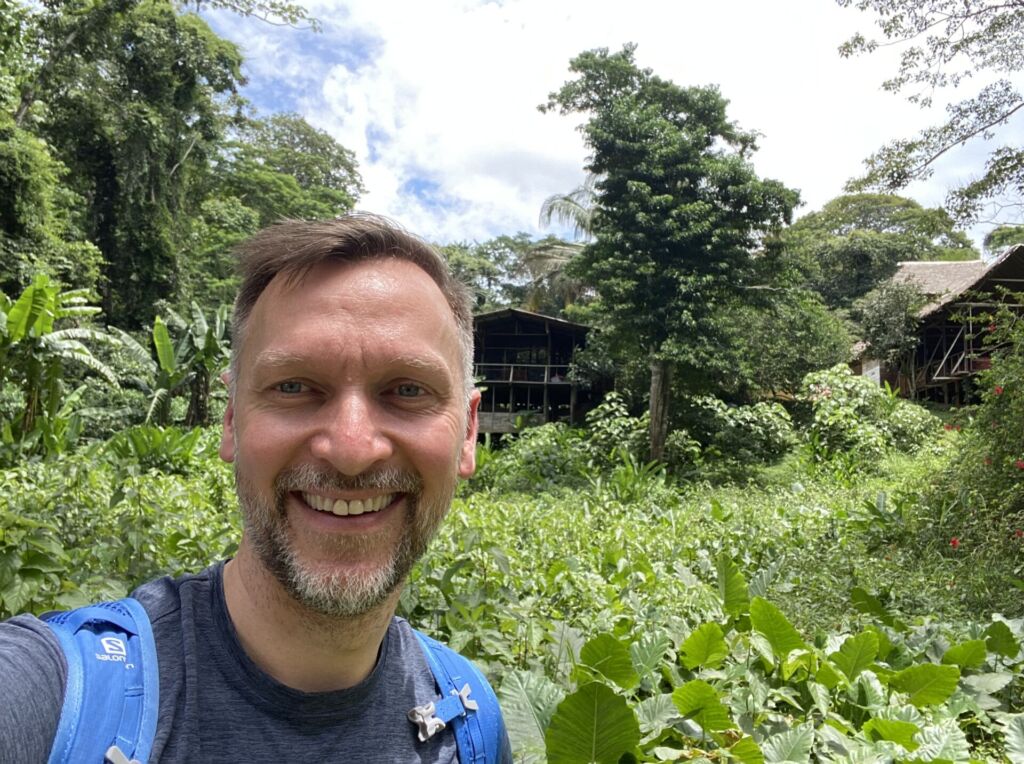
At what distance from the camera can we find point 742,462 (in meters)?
14.4

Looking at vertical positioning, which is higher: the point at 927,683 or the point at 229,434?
the point at 229,434

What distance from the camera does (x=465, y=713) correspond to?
3.75 feet

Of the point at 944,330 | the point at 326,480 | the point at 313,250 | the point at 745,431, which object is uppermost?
the point at 944,330

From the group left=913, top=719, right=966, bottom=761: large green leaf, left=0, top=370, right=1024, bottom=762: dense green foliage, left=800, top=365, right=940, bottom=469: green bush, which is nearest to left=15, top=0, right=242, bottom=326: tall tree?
left=0, top=370, right=1024, bottom=762: dense green foliage

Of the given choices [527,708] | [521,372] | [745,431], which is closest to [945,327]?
[745,431]

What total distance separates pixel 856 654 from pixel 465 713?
4.47 ft

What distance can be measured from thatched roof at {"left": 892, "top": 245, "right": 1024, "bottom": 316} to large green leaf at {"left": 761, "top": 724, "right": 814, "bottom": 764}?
2094 cm

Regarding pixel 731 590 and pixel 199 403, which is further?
pixel 199 403

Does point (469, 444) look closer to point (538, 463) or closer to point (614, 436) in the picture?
point (538, 463)

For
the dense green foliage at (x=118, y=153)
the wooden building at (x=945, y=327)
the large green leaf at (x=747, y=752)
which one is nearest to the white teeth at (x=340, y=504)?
the large green leaf at (x=747, y=752)

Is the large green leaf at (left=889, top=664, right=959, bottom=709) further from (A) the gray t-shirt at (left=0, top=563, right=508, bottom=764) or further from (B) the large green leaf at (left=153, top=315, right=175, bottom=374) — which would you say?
(B) the large green leaf at (left=153, top=315, right=175, bottom=374)

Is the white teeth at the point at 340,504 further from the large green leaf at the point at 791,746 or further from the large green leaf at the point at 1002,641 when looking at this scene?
the large green leaf at the point at 1002,641

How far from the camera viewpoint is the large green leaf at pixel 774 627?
196 centimetres

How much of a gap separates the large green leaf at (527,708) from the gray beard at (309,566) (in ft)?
1.90
